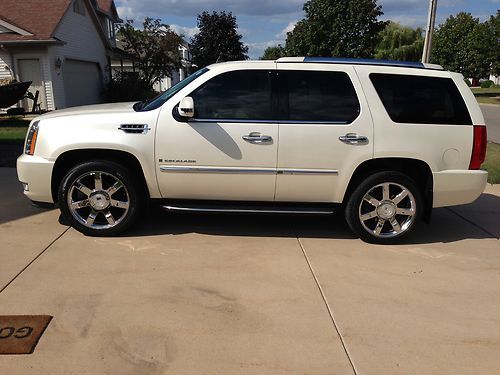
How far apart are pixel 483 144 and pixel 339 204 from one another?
1.62 m

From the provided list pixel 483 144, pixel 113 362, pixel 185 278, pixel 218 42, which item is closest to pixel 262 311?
pixel 185 278

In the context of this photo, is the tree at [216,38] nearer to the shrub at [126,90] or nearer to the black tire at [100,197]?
the shrub at [126,90]

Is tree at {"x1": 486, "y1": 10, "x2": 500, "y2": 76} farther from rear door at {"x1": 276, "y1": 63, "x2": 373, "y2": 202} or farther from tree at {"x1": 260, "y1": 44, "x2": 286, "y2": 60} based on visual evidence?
rear door at {"x1": 276, "y1": 63, "x2": 373, "y2": 202}

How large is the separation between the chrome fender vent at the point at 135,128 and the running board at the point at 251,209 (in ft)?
2.78

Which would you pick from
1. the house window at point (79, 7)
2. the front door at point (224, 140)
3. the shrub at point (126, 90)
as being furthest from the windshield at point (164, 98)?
the shrub at point (126, 90)

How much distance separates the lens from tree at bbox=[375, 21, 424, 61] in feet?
143

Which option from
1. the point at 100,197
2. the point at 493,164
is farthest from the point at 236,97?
the point at 493,164

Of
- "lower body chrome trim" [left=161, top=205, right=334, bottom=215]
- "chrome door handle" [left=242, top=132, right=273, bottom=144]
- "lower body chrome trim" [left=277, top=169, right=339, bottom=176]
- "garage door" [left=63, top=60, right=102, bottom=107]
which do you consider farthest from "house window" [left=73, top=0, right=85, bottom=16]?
"lower body chrome trim" [left=277, top=169, right=339, bottom=176]

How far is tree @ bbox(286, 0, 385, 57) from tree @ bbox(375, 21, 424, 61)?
1403 centimetres

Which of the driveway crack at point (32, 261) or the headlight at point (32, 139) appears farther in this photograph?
the headlight at point (32, 139)

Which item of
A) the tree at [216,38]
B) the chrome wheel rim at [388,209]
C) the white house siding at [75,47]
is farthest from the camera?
the tree at [216,38]

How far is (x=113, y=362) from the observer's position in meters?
3.00

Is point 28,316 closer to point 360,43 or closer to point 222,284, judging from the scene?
point 222,284

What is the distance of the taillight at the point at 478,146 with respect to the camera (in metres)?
4.96
